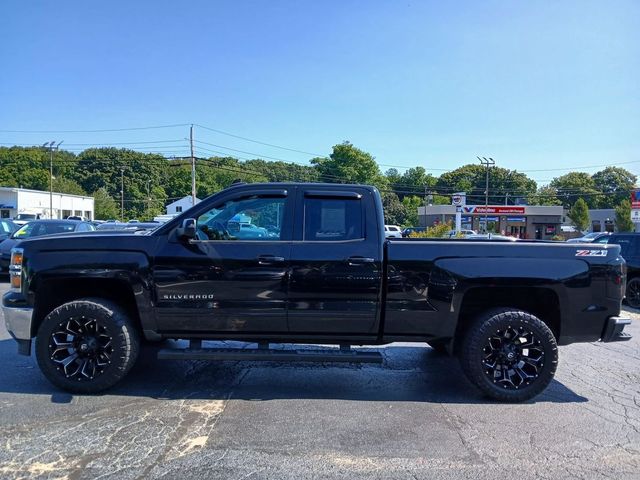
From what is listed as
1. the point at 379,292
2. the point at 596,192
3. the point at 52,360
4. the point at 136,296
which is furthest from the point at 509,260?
the point at 596,192

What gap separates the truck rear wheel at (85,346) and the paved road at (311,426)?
19 cm

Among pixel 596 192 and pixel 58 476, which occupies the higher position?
pixel 596 192

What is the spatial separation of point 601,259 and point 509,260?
931mm

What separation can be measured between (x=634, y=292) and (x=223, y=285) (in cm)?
1038

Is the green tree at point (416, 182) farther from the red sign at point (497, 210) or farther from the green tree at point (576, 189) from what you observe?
the red sign at point (497, 210)

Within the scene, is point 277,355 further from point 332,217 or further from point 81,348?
point 81,348

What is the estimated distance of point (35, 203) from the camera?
2266 inches

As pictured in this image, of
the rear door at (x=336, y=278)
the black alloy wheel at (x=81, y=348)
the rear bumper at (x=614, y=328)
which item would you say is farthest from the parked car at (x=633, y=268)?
the black alloy wheel at (x=81, y=348)

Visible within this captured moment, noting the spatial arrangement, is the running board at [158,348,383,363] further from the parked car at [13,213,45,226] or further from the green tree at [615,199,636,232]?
the green tree at [615,199,636,232]

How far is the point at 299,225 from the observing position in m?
4.69

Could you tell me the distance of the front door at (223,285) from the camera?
4527mm

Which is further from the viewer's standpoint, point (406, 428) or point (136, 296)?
point (136, 296)

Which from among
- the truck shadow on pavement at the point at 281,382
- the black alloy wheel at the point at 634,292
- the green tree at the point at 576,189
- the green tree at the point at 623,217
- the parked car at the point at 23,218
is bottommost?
the truck shadow on pavement at the point at 281,382

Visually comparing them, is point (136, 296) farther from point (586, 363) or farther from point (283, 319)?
point (586, 363)
